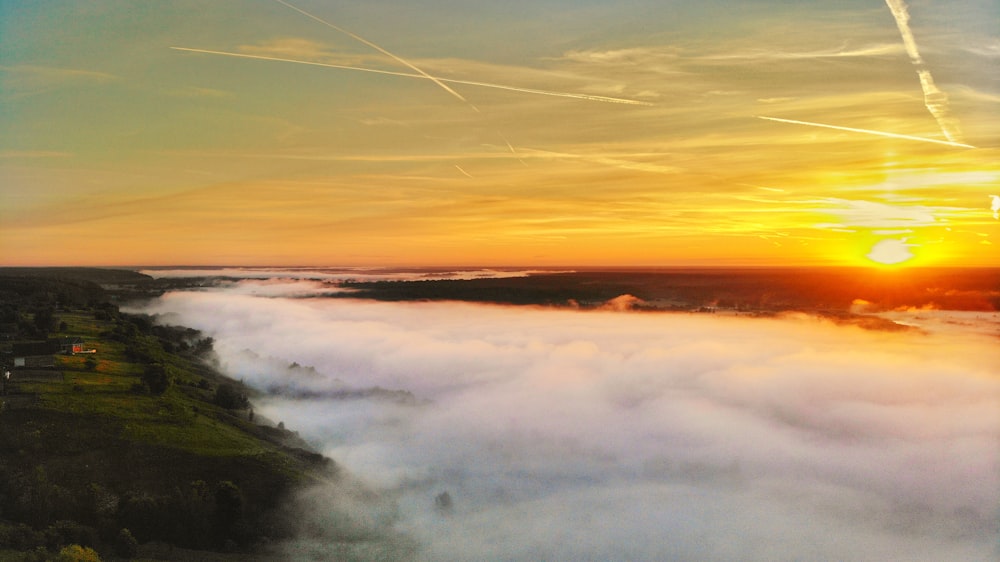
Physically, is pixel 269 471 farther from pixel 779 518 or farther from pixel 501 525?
pixel 779 518

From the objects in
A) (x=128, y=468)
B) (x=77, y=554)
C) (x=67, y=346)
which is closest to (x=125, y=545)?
(x=77, y=554)

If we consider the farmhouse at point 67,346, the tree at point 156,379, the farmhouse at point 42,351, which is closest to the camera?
the farmhouse at point 42,351

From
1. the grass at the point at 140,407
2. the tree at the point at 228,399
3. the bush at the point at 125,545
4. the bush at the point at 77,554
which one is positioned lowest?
the bush at the point at 125,545

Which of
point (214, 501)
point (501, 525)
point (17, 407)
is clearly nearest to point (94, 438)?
point (17, 407)

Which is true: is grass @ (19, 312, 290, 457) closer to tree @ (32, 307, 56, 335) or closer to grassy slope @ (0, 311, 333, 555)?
grassy slope @ (0, 311, 333, 555)

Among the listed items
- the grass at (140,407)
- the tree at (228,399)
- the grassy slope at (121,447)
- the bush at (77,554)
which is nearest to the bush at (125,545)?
the grassy slope at (121,447)

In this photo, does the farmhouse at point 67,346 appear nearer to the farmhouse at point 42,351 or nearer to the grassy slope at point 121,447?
the farmhouse at point 42,351

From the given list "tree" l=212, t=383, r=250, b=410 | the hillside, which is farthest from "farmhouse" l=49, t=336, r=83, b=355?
"tree" l=212, t=383, r=250, b=410

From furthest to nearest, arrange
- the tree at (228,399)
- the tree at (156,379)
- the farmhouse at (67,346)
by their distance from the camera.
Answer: the tree at (228,399) < the farmhouse at (67,346) < the tree at (156,379)

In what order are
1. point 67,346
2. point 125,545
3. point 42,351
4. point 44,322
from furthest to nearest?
point 44,322 → point 67,346 → point 42,351 → point 125,545

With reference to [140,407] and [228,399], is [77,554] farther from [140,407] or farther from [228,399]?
[228,399]
